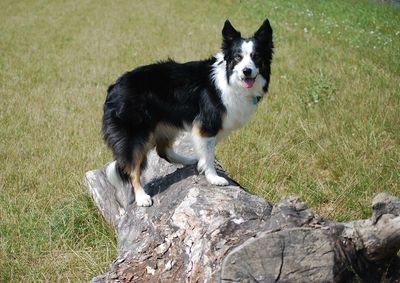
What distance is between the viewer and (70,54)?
1216 cm

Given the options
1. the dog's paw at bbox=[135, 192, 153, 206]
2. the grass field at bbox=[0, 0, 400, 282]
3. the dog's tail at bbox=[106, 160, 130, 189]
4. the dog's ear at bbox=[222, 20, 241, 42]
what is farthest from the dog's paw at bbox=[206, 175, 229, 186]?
the dog's ear at bbox=[222, 20, 241, 42]

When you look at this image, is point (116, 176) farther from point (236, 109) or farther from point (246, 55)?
point (246, 55)

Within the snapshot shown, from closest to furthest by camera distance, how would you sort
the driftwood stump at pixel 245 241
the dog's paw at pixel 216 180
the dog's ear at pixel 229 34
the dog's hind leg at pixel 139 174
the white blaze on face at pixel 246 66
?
the driftwood stump at pixel 245 241 → the dog's paw at pixel 216 180 → the dog's hind leg at pixel 139 174 → the white blaze on face at pixel 246 66 → the dog's ear at pixel 229 34

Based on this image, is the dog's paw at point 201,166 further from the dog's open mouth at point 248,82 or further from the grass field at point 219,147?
the grass field at point 219,147

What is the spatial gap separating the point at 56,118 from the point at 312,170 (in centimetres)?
418

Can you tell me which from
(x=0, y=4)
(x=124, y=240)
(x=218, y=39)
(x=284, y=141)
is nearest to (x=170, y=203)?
(x=124, y=240)

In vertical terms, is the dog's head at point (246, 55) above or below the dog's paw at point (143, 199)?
above

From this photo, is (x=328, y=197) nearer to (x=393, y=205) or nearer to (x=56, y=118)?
(x=393, y=205)

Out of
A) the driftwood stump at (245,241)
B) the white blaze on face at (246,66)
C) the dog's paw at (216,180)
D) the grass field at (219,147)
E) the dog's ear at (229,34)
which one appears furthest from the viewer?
the grass field at (219,147)

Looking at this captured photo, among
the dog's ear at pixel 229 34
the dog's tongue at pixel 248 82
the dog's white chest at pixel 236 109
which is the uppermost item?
the dog's ear at pixel 229 34

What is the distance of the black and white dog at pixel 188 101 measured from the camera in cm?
393

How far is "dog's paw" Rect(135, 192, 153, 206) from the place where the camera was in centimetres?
372

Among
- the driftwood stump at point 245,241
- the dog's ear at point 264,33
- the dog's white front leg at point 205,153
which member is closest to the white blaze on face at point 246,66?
the dog's ear at point 264,33

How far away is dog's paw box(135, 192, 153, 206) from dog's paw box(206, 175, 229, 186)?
49 cm
